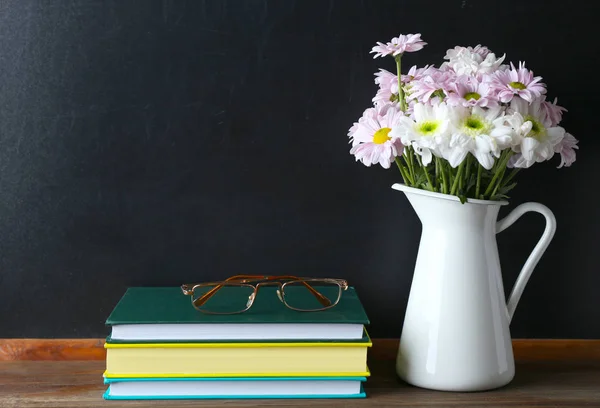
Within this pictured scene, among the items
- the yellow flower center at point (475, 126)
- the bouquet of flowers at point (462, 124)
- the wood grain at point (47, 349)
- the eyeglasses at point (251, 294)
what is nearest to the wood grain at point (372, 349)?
the wood grain at point (47, 349)

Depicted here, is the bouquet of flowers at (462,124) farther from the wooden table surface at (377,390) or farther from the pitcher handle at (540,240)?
the wooden table surface at (377,390)

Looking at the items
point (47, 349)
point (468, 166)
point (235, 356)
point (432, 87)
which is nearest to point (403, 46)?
point (432, 87)

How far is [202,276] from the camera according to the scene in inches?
50.8

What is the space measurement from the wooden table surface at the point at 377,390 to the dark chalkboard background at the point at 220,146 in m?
0.09

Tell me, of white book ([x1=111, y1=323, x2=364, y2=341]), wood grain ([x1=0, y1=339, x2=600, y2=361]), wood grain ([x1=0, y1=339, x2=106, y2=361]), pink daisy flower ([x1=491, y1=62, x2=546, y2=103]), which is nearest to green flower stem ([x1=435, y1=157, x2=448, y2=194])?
pink daisy flower ([x1=491, y1=62, x2=546, y2=103])

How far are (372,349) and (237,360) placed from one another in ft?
1.04

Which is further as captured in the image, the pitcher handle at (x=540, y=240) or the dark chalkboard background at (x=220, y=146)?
the dark chalkboard background at (x=220, y=146)

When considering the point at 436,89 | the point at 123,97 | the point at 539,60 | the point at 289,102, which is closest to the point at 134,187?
the point at 123,97

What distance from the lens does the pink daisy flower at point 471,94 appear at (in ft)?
3.34

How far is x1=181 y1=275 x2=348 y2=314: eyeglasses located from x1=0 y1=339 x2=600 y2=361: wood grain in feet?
0.50

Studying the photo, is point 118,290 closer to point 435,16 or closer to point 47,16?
point 47,16

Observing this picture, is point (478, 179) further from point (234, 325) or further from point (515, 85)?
point (234, 325)

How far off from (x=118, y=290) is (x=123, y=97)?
31 cm

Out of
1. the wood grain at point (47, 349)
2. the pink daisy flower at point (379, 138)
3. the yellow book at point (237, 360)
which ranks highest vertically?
the pink daisy flower at point (379, 138)
